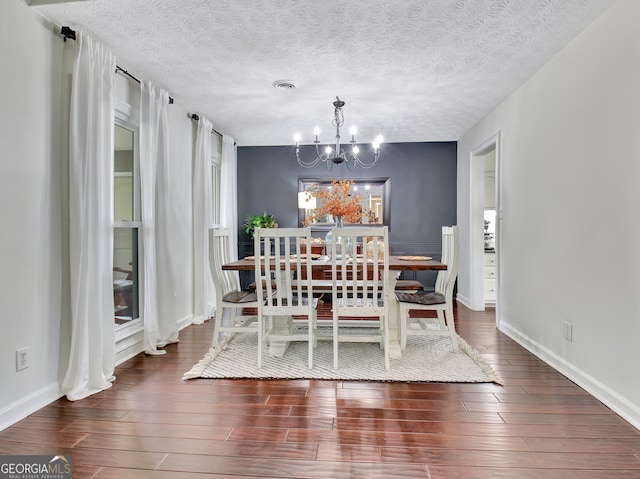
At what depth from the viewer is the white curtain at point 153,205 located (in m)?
3.37

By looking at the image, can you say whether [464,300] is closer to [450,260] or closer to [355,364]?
[450,260]

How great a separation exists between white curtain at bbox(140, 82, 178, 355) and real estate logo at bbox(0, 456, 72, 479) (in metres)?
1.54

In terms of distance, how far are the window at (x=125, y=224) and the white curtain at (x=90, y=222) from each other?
0.48 metres

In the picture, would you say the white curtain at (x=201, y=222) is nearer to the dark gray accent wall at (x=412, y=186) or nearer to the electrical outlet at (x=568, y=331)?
the dark gray accent wall at (x=412, y=186)

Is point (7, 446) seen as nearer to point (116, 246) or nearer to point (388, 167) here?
point (116, 246)

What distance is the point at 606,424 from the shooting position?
2.09 metres

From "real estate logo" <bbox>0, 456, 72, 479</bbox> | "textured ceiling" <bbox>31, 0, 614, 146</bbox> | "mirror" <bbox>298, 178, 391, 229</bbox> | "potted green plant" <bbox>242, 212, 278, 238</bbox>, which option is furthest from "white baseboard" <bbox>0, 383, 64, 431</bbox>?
"mirror" <bbox>298, 178, 391, 229</bbox>

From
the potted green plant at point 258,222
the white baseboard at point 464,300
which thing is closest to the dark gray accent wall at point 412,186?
the potted green plant at point 258,222

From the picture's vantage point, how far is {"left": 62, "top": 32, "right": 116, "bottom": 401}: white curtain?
2.47 m

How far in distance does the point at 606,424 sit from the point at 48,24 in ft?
13.0

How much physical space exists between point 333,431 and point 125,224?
2378 millimetres

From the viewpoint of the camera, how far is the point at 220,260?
140 inches

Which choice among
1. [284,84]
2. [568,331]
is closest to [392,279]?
[568,331]

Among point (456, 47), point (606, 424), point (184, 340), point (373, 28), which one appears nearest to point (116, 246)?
point (184, 340)
